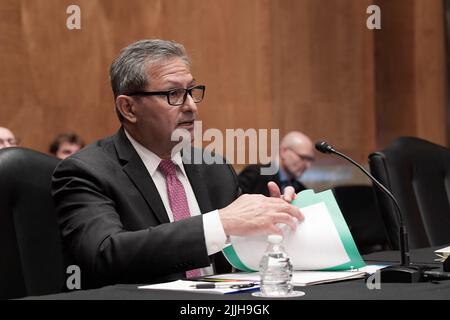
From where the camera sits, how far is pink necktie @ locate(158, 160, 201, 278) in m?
3.07


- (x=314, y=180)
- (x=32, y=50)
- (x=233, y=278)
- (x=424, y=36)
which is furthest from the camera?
(x=424, y=36)

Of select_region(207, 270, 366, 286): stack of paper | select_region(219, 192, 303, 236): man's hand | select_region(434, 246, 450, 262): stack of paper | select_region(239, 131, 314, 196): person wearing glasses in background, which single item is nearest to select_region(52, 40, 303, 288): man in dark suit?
select_region(219, 192, 303, 236): man's hand

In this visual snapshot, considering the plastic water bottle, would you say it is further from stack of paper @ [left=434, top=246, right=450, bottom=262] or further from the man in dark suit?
stack of paper @ [left=434, top=246, right=450, bottom=262]

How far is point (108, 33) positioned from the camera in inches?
277

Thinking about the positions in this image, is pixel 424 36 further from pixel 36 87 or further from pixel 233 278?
pixel 233 278

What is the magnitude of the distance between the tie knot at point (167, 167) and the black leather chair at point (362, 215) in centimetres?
362

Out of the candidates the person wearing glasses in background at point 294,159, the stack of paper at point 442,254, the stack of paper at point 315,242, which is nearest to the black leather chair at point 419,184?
the stack of paper at point 442,254

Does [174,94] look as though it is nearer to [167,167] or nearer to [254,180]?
[167,167]

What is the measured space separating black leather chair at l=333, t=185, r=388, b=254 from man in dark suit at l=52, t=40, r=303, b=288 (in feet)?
11.2

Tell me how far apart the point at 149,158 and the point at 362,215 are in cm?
391

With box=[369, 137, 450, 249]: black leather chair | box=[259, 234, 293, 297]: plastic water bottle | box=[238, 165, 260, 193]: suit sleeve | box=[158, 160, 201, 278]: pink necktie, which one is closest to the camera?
box=[259, 234, 293, 297]: plastic water bottle

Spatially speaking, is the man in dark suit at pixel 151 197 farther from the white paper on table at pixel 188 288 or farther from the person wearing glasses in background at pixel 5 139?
the person wearing glasses in background at pixel 5 139
